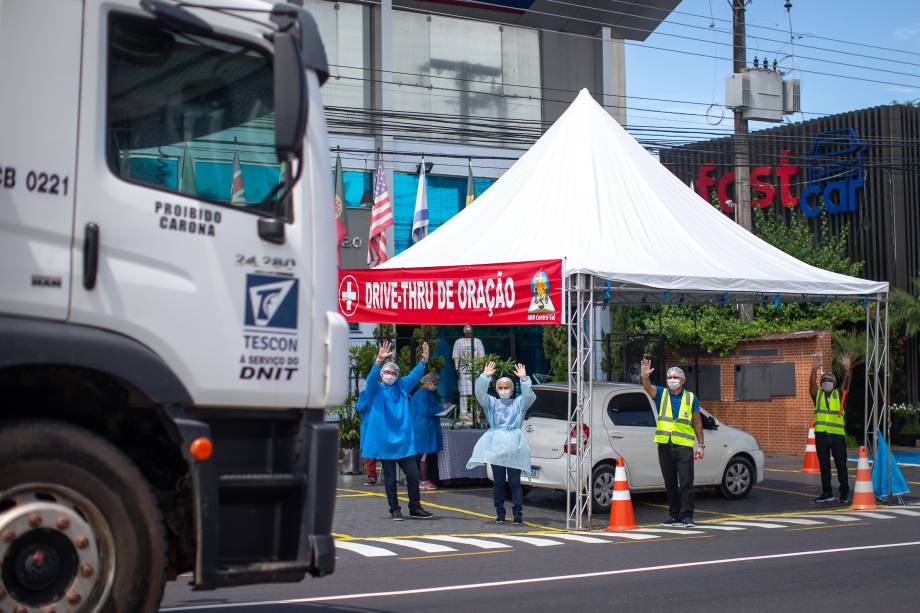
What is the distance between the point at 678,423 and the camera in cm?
1398

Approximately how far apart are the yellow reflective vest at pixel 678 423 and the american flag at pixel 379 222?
12113 mm

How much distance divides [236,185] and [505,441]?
877cm

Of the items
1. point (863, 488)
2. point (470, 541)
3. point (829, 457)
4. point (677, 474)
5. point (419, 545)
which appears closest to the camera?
point (419, 545)

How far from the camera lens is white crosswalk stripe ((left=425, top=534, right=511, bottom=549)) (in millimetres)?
12250

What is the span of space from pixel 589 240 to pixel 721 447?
3893mm

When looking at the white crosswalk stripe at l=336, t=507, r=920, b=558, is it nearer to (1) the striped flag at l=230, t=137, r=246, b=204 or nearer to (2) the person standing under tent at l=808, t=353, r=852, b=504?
(2) the person standing under tent at l=808, t=353, r=852, b=504

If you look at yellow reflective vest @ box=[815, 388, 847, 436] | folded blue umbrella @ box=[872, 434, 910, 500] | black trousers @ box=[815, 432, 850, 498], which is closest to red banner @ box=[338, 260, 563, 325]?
yellow reflective vest @ box=[815, 388, 847, 436]

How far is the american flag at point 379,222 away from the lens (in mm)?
25438

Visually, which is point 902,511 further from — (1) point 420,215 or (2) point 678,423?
(1) point 420,215

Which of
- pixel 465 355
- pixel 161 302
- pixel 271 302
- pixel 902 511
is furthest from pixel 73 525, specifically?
pixel 465 355

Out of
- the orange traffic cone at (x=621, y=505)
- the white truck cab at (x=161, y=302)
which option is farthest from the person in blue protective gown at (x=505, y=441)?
the white truck cab at (x=161, y=302)

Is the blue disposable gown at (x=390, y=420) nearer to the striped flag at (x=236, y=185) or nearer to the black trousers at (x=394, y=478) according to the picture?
the black trousers at (x=394, y=478)

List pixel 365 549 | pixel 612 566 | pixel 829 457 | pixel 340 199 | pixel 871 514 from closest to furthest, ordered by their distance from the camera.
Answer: pixel 612 566
pixel 365 549
pixel 871 514
pixel 829 457
pixel 340 199

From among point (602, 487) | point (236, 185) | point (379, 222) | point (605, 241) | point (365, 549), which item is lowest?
point (365, 549)
